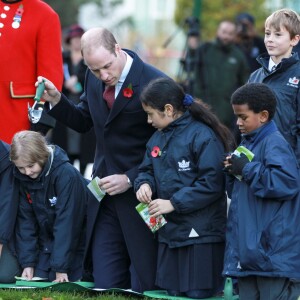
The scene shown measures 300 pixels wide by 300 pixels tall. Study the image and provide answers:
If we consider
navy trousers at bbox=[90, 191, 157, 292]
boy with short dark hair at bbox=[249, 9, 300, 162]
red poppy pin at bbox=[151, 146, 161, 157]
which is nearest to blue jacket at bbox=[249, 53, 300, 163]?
boy with short dark hair at bbox=[249, 9, 300, 162]

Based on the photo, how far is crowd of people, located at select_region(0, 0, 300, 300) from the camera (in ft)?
22.6

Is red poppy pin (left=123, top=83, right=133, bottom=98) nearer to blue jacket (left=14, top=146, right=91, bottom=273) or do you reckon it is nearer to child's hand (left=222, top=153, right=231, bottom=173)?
blue jacket (left=14, top=146, right=91, bottom=273)

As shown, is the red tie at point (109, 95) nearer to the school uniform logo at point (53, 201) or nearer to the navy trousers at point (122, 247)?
the navy trousers at point (122, 247)

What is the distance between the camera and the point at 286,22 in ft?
24.3

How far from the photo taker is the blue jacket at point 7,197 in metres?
8.09

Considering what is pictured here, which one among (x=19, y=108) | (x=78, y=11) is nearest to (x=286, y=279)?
(x=19, y=108)

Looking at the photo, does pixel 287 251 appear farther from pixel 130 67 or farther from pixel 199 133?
pixel 130 67

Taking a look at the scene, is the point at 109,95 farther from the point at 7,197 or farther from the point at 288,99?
the point at 288,99

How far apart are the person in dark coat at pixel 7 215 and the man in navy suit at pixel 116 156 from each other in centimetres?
58

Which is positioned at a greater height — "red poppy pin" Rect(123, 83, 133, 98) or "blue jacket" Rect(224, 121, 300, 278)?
"red poppy pin" Rect(123, 83, 133, 98)

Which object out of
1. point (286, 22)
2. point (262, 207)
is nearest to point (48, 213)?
point (262, 207)

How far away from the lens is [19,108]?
27.5 feet

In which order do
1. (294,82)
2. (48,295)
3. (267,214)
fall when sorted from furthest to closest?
(48,295) → (294,82) → (267,214)

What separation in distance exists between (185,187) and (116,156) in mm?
665
